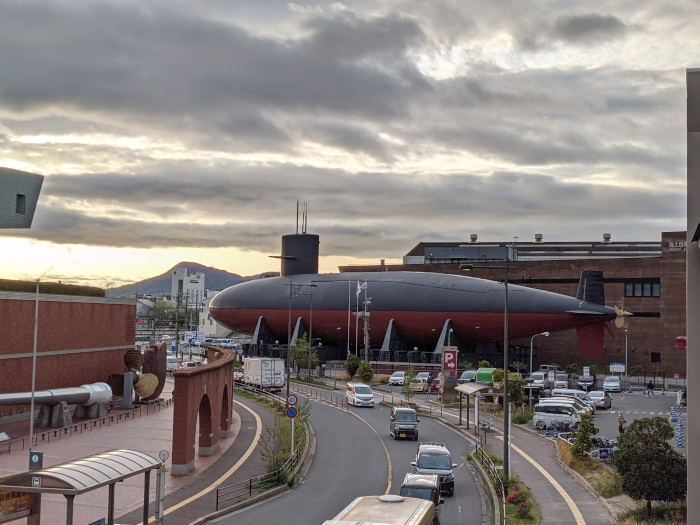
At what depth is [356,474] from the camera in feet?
107

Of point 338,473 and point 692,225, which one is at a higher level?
point 692,225

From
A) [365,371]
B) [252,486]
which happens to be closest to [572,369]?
[365,371]

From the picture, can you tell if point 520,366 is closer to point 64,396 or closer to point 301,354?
point 301,354

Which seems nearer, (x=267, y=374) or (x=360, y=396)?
(x=360, y=396)

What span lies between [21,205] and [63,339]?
60.2 ft

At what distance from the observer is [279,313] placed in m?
94.7

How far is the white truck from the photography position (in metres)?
64.6

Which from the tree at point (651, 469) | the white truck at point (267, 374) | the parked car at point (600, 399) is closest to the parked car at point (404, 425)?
the tree at point (651, 469)

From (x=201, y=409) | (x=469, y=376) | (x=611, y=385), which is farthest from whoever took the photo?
(x=469, y=376)

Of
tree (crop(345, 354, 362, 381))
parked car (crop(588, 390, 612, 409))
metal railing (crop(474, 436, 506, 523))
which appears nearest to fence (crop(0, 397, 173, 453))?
metal railing (crop(474, 436, 506, 523))

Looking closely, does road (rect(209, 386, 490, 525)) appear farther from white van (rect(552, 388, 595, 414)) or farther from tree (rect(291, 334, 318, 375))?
tree (rect(291, 334, 318, 375))

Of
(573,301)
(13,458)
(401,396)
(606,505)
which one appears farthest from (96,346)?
(573,301)

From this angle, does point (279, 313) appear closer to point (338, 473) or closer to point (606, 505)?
point (338, 473)

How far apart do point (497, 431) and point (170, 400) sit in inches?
984
